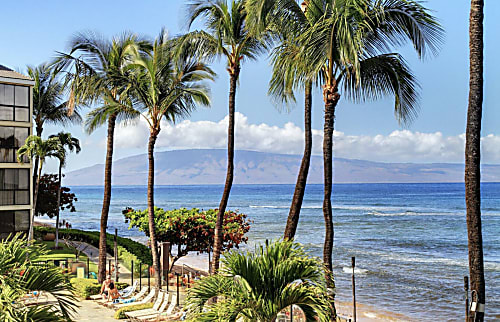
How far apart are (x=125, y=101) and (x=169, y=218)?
538cm

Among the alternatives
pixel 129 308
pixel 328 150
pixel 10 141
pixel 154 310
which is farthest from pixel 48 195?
pixel 328 150

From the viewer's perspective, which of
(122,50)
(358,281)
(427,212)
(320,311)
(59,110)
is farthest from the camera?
(427,212)

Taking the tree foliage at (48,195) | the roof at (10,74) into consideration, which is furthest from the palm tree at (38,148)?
the tree foliage at (48,195)

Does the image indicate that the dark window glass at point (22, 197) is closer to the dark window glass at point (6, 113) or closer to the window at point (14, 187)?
the window at point (14, 187)

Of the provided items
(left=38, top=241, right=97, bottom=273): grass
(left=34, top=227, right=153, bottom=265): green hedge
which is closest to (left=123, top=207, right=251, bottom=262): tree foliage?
(left=38, top=241, right=97, bottom=273): grass

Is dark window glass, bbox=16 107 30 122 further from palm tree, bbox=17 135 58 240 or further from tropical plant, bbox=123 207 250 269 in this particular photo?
tropical plant, bbox=123 207 250 269

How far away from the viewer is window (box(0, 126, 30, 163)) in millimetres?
27453

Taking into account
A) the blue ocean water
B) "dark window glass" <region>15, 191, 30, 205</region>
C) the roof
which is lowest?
the blue ocean water

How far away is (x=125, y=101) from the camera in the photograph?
64.2ft

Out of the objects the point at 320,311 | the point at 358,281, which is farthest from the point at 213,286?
the point at 358,281

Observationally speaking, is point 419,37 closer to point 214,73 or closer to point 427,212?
point 214,73

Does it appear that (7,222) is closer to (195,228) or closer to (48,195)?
(48,195)

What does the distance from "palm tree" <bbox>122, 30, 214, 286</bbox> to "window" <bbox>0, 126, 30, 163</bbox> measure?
10.8 meters

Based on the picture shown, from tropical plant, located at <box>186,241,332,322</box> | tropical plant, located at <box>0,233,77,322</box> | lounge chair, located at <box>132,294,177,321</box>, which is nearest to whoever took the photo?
tropical plant, located at <box>0,233,77,322</box>
